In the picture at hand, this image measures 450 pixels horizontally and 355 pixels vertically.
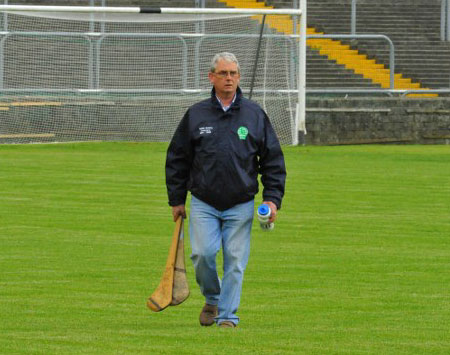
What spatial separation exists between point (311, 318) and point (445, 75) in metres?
32.5

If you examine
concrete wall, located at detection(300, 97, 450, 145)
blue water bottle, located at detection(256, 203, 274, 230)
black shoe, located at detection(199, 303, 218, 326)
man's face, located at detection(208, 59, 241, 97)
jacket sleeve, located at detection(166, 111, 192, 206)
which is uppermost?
man's face, located at detection(208, 59, 241, 97)

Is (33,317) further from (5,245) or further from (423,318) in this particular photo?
(5,245)

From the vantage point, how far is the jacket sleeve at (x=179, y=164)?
9086 millimetres

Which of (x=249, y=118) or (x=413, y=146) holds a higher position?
(x=249, y=118)

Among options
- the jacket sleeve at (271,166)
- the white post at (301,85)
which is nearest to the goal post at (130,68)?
the white post at (301,85)

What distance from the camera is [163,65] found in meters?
31.7

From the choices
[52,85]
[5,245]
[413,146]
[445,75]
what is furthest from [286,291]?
[445,75]

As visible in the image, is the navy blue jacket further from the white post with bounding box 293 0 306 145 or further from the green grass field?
the white post with bounding box 293 0 306 145

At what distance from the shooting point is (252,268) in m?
12.7

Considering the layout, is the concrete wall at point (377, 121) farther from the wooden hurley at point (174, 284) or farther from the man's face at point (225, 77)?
the man's face at point (225, 77)

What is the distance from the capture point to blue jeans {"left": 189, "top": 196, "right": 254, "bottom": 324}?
9.03 metres

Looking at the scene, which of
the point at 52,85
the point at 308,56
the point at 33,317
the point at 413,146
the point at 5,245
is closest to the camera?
the point at 33,317

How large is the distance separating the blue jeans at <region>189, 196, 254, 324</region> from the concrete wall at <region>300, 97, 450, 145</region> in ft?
82.1

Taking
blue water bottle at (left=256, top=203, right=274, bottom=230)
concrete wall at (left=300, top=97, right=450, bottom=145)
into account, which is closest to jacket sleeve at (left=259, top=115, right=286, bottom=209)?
blue water bottle at (left=256, top=203, right=274, bottom=230)
